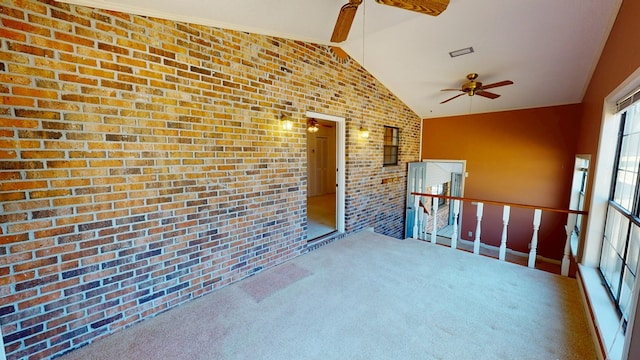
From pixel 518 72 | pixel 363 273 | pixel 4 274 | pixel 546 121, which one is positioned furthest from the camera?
pixel 546 121

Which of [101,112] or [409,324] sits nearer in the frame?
[101,112]

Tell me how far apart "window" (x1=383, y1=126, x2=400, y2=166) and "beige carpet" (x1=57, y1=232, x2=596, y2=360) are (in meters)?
2.75

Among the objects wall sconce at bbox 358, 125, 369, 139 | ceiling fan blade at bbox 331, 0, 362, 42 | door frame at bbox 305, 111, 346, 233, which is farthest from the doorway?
ceiling fan blade at bbox 331, 0, 362, 42

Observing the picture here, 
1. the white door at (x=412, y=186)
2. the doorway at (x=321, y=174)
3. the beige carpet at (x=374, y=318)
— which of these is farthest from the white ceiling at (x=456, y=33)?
the beige carpet at (x=374, y=318)

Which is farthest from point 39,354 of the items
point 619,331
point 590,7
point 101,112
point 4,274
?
point 590,7

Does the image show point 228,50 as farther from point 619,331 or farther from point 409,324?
point 619,331

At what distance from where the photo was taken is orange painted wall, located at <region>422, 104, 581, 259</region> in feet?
15.4

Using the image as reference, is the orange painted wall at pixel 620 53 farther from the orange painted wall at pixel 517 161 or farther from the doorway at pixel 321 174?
the doorway at pixel 321 174

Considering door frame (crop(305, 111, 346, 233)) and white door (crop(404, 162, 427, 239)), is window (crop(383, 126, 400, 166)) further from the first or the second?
door frame (crop(305, 111, 346, 233))

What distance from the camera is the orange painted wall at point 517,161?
4688mm

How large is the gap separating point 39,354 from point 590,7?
5.48 meters

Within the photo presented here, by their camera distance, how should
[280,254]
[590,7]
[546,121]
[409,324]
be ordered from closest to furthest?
[409,324] → [590,7] → [280,254] → [546,121]

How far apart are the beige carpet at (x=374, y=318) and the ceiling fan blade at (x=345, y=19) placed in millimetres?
2628

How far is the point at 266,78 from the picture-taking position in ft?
9.18
